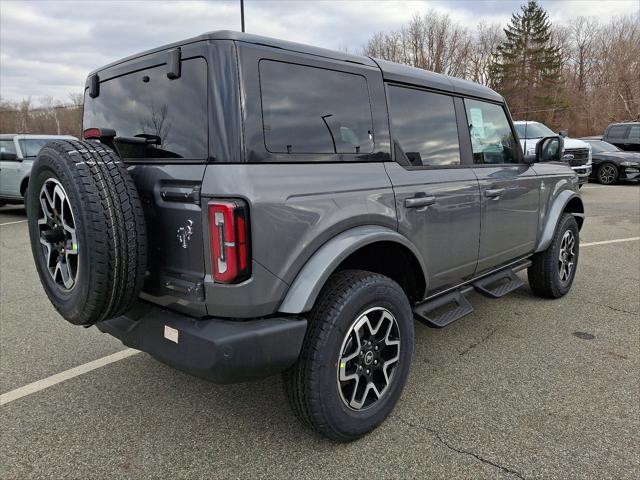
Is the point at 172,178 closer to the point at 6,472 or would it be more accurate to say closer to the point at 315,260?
the point at 315,260

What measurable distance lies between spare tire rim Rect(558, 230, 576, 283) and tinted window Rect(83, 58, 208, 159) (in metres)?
3.80

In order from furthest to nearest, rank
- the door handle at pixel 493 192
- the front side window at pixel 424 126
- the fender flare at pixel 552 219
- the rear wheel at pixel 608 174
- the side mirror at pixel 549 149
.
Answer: the rear wheel at pixel 608 174
the fender flare at pixel 552 219
the side mirror at pixel 549 149
the door handle at pixel 493 192
the front side window at pixel 424 126

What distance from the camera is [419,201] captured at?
9.07 ft

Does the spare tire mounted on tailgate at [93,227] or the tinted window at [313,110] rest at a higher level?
the tinted window at [313,110]

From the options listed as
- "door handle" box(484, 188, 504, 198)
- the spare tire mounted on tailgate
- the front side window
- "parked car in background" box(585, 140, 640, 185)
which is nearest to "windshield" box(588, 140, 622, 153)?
"parked car in background" box(585, 140, 640, 185)

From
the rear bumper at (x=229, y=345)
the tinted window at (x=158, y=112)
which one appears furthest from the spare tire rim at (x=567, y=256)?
the tinted window at (x=158, y=112)

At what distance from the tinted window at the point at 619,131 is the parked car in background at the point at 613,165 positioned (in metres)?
2.08

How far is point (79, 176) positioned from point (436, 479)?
2072 millimetres

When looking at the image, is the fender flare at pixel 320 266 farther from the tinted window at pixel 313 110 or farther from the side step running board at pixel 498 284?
the side step running board at pixel 498 284

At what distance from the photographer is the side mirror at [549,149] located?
4.11 meters

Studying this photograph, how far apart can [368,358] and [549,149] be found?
285 cm

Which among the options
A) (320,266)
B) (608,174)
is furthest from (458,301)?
(608,174)

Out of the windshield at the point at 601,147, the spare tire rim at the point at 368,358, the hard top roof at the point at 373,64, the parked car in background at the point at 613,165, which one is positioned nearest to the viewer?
the hard top roof at the point at 373,64

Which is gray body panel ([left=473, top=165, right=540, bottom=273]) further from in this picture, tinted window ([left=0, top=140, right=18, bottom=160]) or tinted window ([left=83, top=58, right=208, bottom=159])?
tinted window ([left=0, top=140, right=18, bottom=160])
